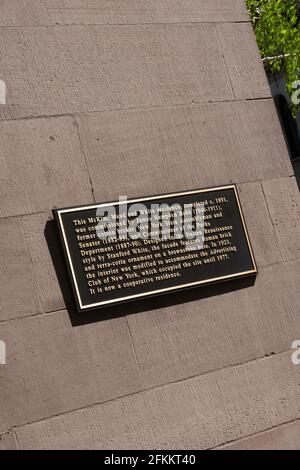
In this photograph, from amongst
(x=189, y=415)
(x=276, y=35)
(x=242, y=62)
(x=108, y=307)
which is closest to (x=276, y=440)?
(x=189, y=415)

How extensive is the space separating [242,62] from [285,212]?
172cm

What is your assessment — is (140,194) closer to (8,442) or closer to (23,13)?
(23,13)

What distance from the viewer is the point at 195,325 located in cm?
774

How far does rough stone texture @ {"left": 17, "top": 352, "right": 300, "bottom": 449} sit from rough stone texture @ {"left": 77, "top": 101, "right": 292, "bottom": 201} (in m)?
1.94

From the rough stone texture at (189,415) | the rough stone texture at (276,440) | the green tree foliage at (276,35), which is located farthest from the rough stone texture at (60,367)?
the green tree foliage at (276,35)

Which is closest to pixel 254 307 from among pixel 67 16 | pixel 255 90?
pixel 255 90

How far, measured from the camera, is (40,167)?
737 centimetres

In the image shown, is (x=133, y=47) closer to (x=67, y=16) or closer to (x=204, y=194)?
(x=67, y=16)

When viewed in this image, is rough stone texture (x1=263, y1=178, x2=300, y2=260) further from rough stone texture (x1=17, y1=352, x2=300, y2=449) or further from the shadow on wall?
the shadow on wall

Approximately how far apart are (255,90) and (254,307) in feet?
7.88

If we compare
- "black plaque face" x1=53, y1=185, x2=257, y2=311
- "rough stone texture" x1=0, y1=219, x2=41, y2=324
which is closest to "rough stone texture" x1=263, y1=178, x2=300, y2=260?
"black plaque face" x1=53, y1=185, x2=257, y2=311

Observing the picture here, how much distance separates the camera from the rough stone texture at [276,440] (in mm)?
7676

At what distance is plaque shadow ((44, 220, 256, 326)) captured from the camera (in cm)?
A: 719

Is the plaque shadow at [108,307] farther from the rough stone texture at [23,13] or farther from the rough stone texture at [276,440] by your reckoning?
the rough stone texture at [23,13]
